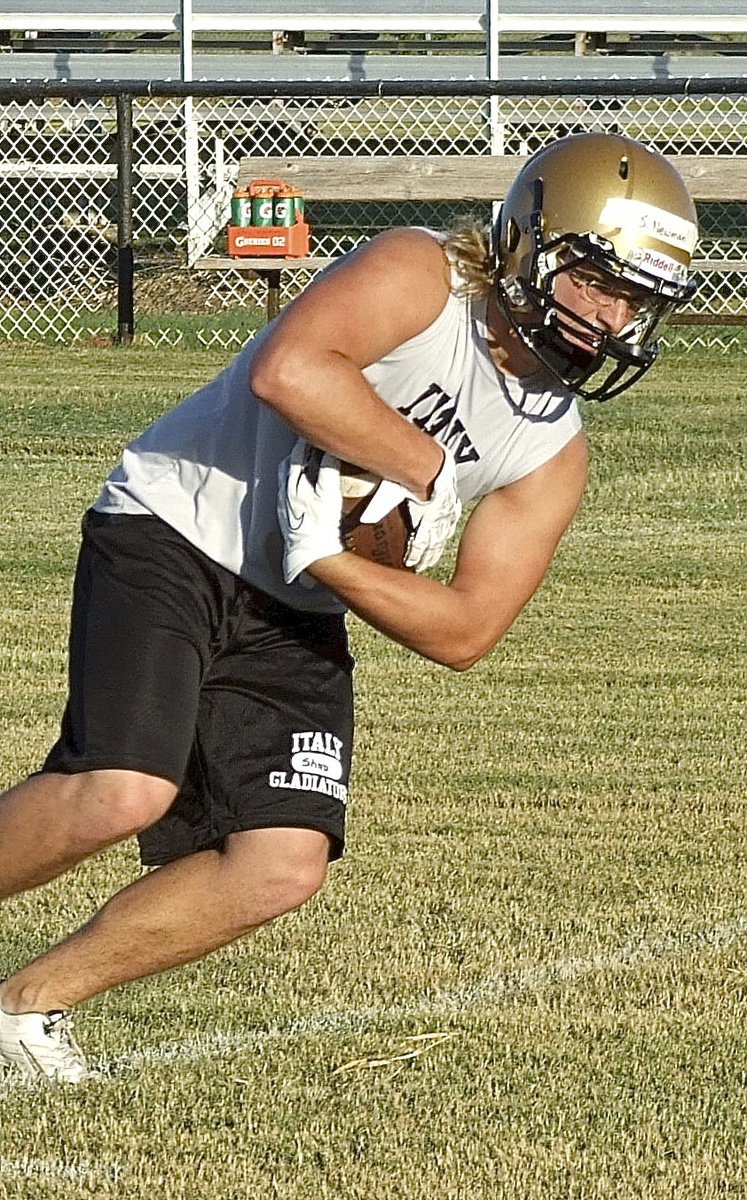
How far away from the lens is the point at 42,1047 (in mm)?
4359

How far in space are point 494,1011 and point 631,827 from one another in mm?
1660

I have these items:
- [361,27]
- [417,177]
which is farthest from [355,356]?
[361,27]

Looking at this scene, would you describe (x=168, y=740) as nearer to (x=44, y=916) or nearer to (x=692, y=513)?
(x=44, y=916)

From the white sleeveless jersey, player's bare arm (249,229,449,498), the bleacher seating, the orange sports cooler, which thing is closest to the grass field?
the white sleeveless jersey

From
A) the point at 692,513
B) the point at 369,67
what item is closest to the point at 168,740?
the point at 692,513

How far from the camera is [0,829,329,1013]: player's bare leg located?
4.37 metres

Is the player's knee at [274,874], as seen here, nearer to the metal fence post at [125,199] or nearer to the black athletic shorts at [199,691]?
the black athletic shorts at [199,691]

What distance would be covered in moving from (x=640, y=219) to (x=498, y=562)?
0.77 metres

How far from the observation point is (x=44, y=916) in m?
5.48

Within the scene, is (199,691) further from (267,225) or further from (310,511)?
(267,225)

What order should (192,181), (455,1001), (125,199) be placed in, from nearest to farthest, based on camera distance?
(455,1001), (125,199), (192,181)

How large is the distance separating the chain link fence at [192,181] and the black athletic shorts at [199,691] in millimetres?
14338

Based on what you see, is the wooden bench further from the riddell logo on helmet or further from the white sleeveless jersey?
the riddell logo on helmet

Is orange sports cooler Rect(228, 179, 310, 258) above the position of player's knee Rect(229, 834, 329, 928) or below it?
below
